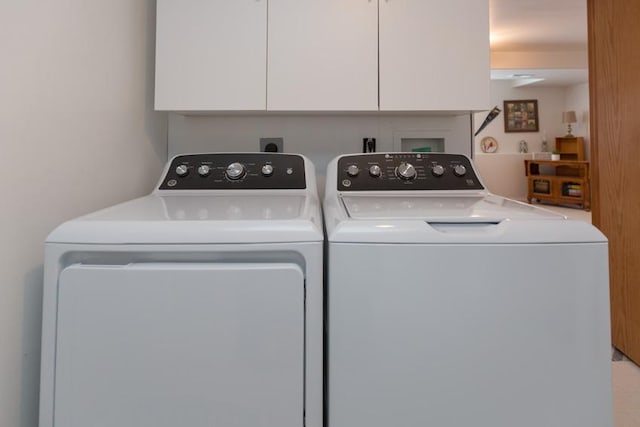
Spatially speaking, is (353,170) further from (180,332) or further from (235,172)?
(180,332)

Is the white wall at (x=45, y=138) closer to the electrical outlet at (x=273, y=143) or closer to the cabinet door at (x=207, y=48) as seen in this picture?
the cabinet door at (x=207, y=48)

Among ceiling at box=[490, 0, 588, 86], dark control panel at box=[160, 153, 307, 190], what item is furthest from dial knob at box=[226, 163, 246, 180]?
ceiling at box=[490, 0, 588, 86]

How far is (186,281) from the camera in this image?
2.71ft

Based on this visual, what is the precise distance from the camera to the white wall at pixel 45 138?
91 cm

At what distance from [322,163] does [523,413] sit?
122 cm

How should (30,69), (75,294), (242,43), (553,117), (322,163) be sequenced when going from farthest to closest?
(553,117)
(322,163)
(242,43)
(30,69)
(75,294)

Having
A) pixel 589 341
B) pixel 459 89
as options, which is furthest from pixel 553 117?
pixel 589 341

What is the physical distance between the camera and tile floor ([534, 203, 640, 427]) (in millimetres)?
1569

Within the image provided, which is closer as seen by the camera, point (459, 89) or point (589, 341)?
point (589, 341)

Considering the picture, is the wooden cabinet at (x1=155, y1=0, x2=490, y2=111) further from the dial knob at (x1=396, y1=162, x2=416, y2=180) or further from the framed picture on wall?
the framed picture on wall

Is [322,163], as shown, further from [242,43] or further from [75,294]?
[75,294]

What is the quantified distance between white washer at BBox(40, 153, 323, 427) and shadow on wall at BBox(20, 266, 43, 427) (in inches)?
7.4

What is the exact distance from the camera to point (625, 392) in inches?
68.8

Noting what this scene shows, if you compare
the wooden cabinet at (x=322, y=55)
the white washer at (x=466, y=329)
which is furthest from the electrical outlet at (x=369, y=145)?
the white washer at (x=466, y=329)
